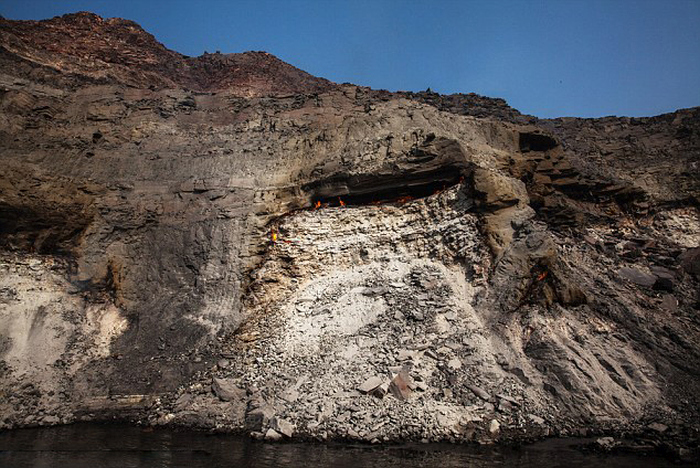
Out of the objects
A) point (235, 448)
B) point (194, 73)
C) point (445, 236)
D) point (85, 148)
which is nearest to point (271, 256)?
point (445, 236)

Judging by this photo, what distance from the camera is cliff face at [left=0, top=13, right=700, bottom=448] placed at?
9305 millimetres

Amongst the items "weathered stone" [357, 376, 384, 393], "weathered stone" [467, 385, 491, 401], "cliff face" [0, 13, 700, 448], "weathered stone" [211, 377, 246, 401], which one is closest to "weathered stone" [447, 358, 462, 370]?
"cliff face" [0, 13, 700, 448]

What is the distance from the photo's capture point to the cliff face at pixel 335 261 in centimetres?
930

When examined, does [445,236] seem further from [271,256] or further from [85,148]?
[85,148]

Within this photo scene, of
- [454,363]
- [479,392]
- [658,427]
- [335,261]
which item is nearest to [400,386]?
[454,363]

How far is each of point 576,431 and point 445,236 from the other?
6.13m

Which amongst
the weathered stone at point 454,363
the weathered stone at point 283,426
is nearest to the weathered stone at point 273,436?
the weathered stone at point 283,426

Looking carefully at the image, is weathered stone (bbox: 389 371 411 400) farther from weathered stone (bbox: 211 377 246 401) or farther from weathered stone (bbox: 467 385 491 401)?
weathered stone (bbox: 211 377 246 401)

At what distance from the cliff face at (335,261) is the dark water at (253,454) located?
54cm

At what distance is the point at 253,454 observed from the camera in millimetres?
7930

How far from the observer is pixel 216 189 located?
595 inches

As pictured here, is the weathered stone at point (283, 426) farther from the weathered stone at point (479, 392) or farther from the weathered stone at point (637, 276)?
the weathered stone at point (637, 276)

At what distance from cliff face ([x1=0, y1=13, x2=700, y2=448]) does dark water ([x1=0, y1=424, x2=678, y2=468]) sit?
0.54 meters

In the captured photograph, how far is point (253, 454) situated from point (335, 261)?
675cm
